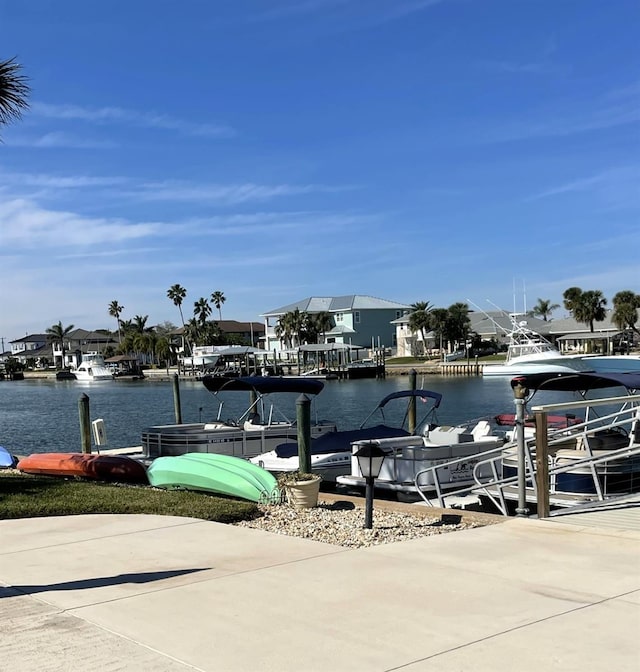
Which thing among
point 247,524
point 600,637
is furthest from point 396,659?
point 247,524

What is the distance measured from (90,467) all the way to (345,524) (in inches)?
285

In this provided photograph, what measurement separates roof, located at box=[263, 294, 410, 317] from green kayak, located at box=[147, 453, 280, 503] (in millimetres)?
117617

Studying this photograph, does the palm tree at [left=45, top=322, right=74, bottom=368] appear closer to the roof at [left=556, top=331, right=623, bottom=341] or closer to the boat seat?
the roof at [left=556, top=331, right=623, bottom=341]

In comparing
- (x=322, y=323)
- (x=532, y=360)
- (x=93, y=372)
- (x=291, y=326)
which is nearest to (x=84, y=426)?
(x=532, y=360)

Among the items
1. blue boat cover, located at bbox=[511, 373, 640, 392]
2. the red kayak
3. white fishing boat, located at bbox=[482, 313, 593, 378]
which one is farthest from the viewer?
white fishing boat, located at bbox=[482, 313, 593, 378]

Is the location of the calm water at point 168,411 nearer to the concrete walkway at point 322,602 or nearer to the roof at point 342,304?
the concrete walkway at point 322,602

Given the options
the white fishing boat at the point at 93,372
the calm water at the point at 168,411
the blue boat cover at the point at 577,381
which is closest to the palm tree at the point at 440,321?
the calm water at the point at 168,411

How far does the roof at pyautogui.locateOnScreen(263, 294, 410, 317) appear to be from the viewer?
133750 mm

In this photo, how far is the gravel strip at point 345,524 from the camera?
9.69 metres

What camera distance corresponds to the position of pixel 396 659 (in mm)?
5191

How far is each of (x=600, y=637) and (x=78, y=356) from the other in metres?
179

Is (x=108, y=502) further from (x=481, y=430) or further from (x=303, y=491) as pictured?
(x=481, y=430)

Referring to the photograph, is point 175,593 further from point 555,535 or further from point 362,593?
point 555,535

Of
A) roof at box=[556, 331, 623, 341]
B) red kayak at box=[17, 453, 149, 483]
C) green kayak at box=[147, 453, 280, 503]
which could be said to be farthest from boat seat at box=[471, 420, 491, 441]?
roof at box=[556, 331, 623, 341]
